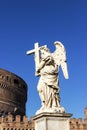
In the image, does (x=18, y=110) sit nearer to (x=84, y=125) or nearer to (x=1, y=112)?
(x=1, y=112)

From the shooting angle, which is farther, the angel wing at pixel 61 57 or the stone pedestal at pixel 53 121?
the angel wing at pixel 61 57

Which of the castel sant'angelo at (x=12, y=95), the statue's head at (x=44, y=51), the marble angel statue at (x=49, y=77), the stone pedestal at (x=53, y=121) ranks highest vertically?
the castel sant'angelo at (x=12, y=95)

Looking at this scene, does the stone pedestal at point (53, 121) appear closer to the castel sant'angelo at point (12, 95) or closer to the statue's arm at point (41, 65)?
the statue's arm at point (41, 65)

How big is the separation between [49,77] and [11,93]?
4831 cm

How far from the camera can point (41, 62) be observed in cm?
646

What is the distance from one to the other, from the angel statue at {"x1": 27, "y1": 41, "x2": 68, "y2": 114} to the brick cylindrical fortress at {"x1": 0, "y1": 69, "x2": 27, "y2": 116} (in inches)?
1781

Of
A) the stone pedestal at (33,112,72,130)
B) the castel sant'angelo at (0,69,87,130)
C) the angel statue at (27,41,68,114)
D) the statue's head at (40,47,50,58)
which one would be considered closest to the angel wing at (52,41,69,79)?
the angel statue at (27,41,68,114)

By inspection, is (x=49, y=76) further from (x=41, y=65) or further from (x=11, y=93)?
(x=11, y=93)

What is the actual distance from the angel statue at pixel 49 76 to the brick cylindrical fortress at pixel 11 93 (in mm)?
45235

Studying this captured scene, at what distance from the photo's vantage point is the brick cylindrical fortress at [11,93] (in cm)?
5238

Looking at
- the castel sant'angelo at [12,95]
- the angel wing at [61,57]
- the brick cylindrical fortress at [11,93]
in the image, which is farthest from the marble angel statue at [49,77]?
the brick cylindrical fortress at [11,93]

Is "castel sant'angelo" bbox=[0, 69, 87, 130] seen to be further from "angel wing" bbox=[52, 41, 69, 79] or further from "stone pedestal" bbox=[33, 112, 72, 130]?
"stone pedestal" bbox=[33, 112, 72, 130]

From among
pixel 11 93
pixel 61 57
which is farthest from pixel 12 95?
pixel 61 57

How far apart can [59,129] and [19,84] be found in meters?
50.1
